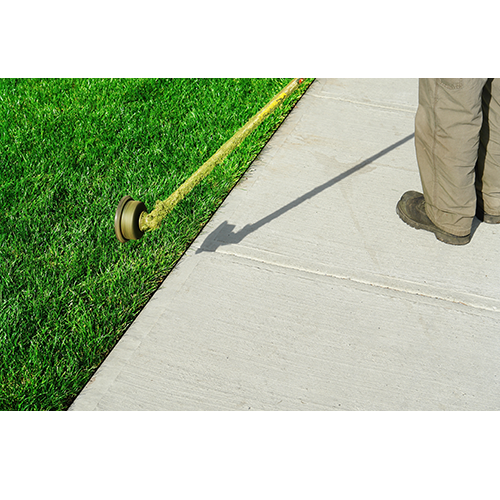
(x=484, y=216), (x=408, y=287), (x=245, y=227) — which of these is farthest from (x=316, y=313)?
(x=484, y=216)

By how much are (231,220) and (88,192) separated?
0.97 metres

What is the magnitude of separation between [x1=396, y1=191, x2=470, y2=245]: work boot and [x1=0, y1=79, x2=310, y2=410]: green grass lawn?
1124mm

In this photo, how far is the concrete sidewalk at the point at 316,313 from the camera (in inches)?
92.3

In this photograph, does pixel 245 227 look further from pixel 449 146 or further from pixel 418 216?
pixel 449 146

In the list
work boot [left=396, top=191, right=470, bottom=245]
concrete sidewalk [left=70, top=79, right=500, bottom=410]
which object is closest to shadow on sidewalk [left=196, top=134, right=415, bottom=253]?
concrete sidewalk [left=70, top=79, right=500, bottom=410]

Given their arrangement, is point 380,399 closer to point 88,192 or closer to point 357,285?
point 357,285

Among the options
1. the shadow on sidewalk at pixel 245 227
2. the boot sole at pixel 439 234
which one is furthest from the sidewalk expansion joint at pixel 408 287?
the boot sole at pixel 439 234

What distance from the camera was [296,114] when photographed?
4492 mm

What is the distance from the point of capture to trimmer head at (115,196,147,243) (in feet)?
8.00

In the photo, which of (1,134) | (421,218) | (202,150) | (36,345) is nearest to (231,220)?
(202,150)

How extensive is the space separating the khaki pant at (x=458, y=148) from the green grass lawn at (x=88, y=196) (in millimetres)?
1300

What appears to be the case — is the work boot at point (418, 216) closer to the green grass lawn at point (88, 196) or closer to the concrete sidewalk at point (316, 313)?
the concrete sidewalk at point (316, 313)

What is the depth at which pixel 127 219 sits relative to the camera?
8.00 feet

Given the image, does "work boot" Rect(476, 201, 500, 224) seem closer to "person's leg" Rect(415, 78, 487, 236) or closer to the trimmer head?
"person's leg" Rect(415, 78, 487, 236)
